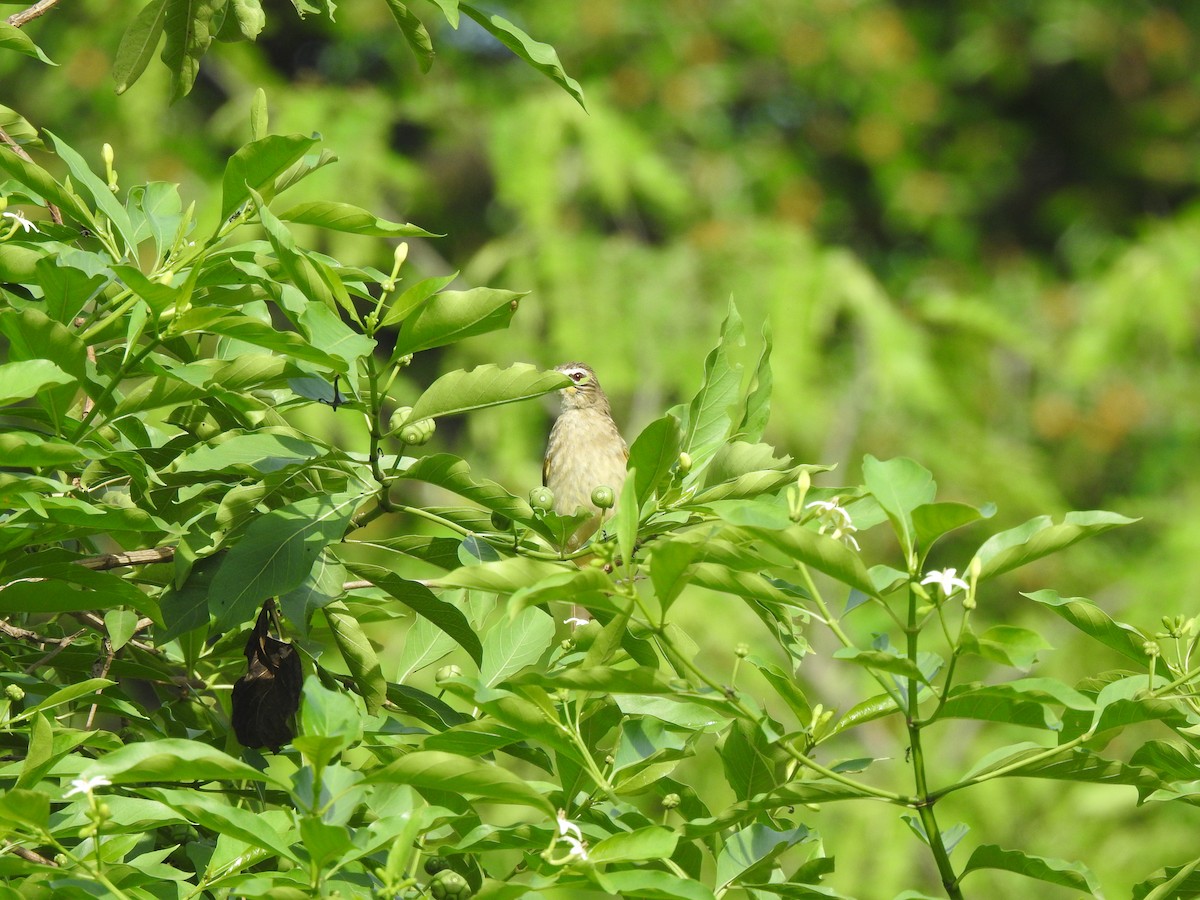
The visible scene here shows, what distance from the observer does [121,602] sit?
1.73 m

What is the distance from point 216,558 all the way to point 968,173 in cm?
1168

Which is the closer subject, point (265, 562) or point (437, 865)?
point (265, 562)

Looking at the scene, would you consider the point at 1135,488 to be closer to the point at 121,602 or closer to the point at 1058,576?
the point at 1058,576

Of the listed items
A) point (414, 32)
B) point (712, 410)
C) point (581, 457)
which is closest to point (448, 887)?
point (712, 410)

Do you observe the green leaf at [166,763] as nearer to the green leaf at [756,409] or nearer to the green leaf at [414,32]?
the green leaf at [756,409]

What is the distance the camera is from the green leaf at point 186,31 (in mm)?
2113

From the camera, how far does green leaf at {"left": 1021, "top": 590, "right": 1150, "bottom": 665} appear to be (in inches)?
64.2

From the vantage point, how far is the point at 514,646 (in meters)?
1.90

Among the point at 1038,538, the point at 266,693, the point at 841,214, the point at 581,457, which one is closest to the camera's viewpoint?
the point at 1038,538

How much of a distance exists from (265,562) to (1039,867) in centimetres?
99

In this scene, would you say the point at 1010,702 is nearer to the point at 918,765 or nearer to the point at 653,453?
the point at 918,765

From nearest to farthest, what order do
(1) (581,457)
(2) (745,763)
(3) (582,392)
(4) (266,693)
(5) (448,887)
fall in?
(5) (448,887)
(2) (745,763)
(4) (266,693)
(1) (581,457)
(3) (582,392)

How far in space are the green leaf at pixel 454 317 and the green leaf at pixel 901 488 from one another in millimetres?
478

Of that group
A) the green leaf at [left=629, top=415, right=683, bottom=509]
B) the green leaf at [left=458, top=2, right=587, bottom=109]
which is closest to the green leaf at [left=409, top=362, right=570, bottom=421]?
the green leaf at [left=629, top=415, right=683, bottom=509]
